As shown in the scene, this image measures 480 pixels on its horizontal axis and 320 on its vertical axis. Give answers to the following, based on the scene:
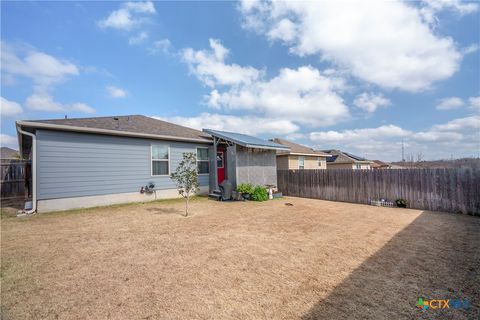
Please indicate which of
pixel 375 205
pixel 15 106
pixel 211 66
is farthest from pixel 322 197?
pixel 15 106

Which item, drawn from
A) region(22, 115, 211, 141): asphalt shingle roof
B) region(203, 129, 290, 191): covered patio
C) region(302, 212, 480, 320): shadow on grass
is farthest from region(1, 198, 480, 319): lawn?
region(203, 129, 290, 191): covered patio

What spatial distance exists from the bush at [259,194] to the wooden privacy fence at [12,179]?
12.9 meters

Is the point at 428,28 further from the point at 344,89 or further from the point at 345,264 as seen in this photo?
the point at 345,264

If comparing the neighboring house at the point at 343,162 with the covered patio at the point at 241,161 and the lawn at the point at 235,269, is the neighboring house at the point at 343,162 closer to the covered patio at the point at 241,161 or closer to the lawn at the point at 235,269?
the covered patio at the point at 241,161

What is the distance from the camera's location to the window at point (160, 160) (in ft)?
30.6

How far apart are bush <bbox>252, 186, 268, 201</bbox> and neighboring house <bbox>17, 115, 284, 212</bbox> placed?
771 mm

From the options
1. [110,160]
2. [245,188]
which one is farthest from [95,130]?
[245,188]

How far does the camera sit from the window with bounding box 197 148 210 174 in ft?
36.0

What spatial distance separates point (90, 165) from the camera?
7613 mm

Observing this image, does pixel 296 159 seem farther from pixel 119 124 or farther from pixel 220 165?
pixel 119 124

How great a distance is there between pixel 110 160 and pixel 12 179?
24.2 ft

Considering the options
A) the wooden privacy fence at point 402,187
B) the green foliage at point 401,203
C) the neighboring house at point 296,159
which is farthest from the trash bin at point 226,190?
the green foliage at point 401,203

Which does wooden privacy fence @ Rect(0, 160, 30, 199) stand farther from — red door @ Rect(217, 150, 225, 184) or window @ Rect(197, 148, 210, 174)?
red door @ Rect(217, 150, 225, 184)

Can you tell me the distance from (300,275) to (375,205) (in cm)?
772
